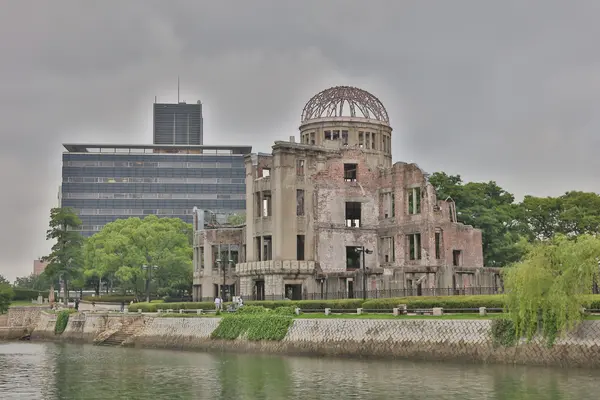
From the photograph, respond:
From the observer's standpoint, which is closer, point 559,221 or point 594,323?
point 594,323

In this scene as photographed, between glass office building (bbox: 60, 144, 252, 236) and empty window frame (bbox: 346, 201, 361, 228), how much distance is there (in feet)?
324

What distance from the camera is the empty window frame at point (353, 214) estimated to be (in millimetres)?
86375

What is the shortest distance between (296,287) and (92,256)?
4032 cm

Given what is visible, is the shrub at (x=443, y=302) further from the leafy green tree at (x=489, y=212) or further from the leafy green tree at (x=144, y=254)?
the leafy green tree at (x=144, y=254)

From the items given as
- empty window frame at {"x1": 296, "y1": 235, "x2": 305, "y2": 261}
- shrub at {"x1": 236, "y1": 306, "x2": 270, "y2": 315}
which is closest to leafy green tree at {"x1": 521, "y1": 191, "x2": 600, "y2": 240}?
empty window frame at {"x1": 296, "y1": 235, "x2": 305, "y2": 261}

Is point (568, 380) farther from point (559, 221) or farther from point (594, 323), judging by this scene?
point (559, 221)

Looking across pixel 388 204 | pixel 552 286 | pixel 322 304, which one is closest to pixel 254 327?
pixel 322 304

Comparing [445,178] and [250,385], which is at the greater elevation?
[445,178]

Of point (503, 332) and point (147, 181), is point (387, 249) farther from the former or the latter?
point (147, 181)

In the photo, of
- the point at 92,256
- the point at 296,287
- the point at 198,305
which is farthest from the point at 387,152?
the point at 92,256

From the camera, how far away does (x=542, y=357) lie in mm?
44094

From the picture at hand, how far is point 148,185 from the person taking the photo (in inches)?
7411

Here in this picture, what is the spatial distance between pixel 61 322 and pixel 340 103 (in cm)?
3586

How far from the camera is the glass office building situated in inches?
7274
